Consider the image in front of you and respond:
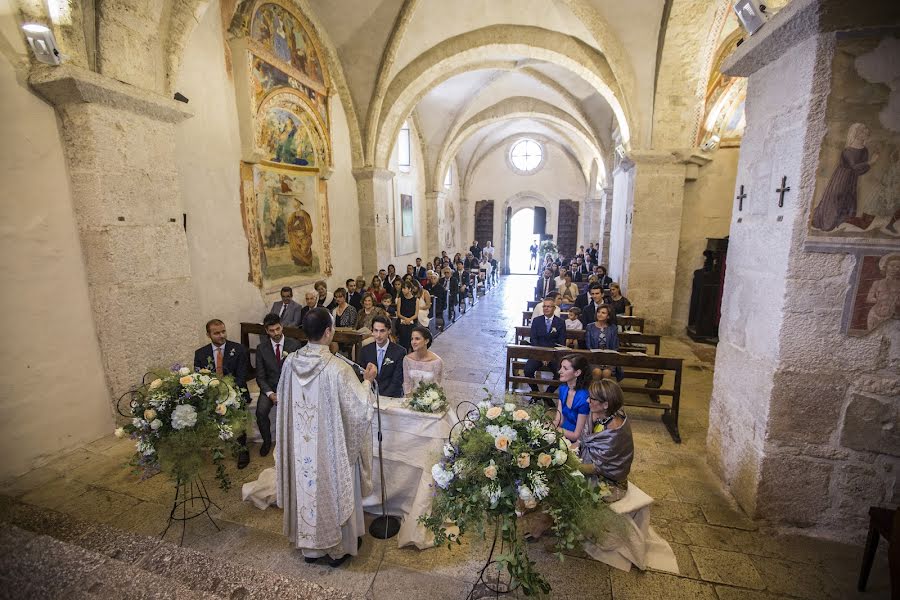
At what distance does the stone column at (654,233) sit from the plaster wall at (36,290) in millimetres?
8812

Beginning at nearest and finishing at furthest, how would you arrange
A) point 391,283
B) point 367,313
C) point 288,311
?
point 288,311 → point 367,313 → point 391,283

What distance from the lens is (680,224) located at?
8.65 metres

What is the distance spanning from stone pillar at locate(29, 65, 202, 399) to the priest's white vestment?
298 cm

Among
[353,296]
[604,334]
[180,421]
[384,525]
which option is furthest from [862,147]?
[353,296]

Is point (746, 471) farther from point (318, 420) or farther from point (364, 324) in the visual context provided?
point (364, 324)

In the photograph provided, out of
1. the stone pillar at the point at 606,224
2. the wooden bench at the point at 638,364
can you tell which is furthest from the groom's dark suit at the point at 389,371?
the stone pillar at the point at 606,224

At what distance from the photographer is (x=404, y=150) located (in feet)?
46.5

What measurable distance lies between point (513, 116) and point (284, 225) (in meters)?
11.1

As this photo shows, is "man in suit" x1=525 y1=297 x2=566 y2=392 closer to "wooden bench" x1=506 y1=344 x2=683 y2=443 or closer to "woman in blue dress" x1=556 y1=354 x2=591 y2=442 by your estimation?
"wooden bench" x1=506 y1=344 x2=683 y2=443

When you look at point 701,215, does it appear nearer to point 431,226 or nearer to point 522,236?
point 431,226

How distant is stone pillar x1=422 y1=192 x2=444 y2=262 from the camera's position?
16641 mm

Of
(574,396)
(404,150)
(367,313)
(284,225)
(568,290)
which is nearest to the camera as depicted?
(574,396)

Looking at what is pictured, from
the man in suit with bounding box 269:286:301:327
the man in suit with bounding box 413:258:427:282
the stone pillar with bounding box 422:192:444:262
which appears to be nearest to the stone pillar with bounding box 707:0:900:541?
the man in suit with bounding box 269:286:301:327

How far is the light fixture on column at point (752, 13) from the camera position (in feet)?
10.3
